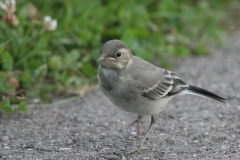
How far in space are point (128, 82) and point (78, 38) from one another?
8.27ft

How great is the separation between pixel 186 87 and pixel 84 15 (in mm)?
2555

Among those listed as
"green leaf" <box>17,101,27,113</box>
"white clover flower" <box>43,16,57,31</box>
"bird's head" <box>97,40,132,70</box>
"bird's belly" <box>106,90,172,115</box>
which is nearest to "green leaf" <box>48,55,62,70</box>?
"white clover flower" <box>43,16,57,31</box>

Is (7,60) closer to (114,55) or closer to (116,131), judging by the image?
(114,55)

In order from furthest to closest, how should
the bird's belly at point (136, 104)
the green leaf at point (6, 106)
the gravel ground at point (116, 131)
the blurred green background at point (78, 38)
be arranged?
the blurred green background at point (78, 38)
the green leaf at point (6, 106)
the bird's belly at point (136, 104)
the gravel ground at point (116, 131)

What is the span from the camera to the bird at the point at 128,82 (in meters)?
4.27

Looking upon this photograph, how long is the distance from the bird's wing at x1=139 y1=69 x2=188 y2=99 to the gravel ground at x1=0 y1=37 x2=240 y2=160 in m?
0.55

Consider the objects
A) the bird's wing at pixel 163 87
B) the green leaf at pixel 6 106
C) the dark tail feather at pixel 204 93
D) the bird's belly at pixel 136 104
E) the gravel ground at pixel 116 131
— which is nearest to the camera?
the gravel ground at pixel 116 131

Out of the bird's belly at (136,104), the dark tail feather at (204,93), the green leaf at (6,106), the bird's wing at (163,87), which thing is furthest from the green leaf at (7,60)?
the dark tail feather at (204,93)

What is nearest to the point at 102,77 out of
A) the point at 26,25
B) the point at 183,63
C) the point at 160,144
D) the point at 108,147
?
the point at 108,147

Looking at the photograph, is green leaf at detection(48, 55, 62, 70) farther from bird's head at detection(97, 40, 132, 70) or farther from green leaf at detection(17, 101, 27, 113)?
bird's head at detection(97, 40, 132, 70)

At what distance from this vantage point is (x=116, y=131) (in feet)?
16.0

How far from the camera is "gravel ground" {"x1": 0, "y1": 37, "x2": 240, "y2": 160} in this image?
4.08 metres

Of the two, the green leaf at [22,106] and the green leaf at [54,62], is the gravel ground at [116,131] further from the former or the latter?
the green leaf at [54,62]

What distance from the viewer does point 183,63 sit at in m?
7.79
